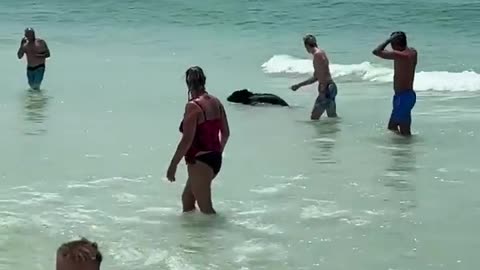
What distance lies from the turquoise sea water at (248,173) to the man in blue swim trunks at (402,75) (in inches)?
11.1

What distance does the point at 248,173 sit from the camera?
10.8 metres

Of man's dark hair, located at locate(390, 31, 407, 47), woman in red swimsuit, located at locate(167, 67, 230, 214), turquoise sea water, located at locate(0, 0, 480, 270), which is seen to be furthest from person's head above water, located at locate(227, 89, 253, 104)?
woman in red swimsuit, located at locate(167, 67, 230, 214)

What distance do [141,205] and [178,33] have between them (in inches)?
1184

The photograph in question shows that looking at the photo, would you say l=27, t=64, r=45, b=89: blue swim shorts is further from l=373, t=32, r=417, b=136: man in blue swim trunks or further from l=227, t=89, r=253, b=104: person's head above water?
l=373, t=32, r=417, b=136: man in blue swim trunks

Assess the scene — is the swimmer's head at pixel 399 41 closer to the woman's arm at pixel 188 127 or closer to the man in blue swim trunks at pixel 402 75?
the man in blue swim trunks at pixel 402 75

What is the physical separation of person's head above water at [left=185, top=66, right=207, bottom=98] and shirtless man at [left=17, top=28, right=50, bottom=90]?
34.8 ft

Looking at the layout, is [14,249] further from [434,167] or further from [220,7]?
[220,7]

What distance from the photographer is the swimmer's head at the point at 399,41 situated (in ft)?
39.9

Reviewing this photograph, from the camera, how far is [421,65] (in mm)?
27016

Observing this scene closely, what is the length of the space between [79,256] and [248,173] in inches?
287

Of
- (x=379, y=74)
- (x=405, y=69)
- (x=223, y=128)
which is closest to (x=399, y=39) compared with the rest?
(x=405, y=69)

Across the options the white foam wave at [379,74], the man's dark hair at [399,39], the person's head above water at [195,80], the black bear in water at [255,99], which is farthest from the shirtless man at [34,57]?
the person's head above water at [195,80]

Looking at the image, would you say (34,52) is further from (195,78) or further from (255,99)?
(195,78)

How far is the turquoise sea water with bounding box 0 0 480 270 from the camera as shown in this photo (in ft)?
25.6
